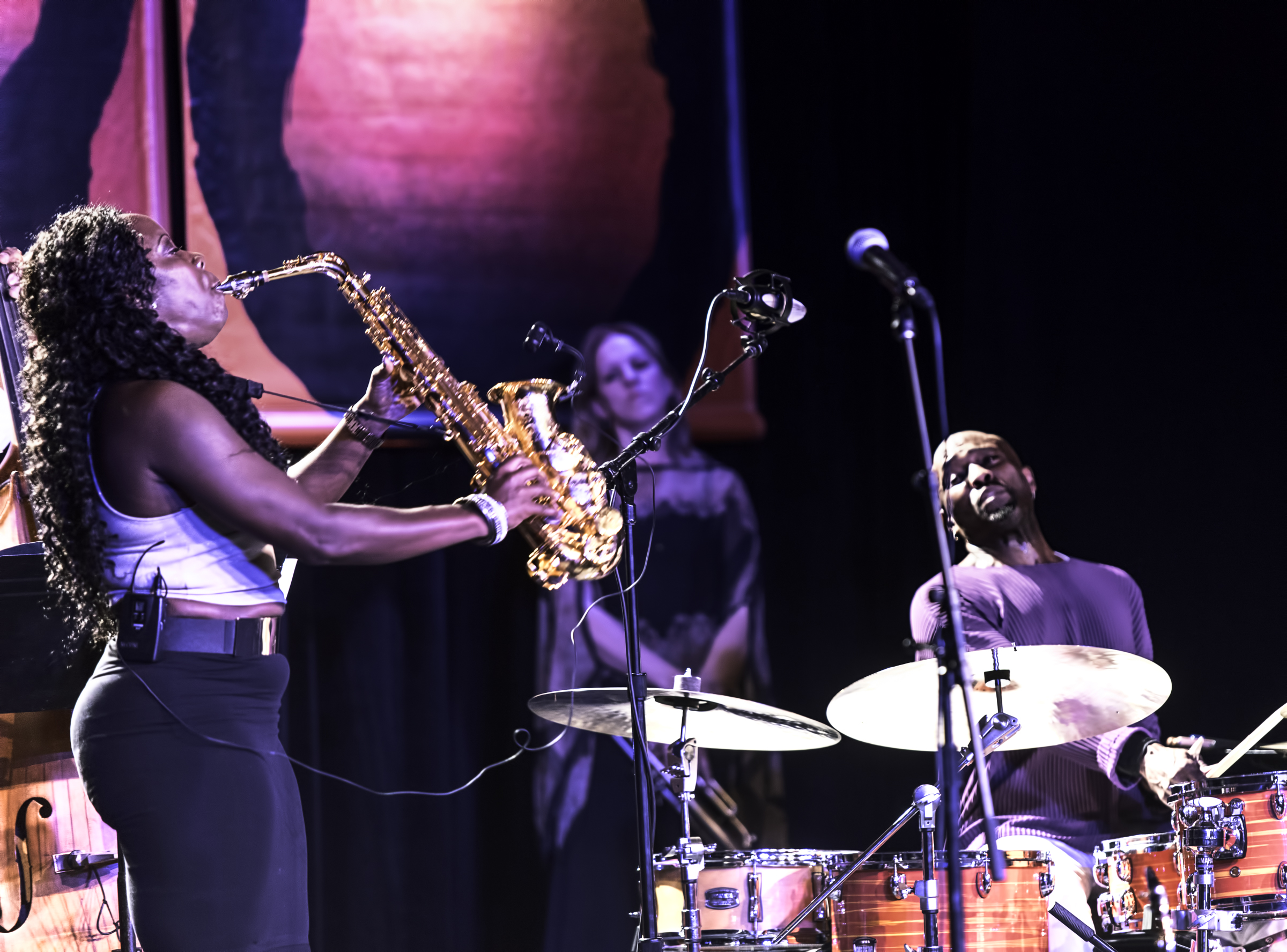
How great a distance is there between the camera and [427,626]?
440 centimetres

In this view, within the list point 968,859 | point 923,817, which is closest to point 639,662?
point 923,817

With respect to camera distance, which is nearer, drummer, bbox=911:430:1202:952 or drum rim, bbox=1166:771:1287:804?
drum rim, bbox=1166:771:1287:804

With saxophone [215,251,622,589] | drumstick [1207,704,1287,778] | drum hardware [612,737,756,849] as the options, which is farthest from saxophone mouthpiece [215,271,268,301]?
drumstick [1207,704,1287,778]

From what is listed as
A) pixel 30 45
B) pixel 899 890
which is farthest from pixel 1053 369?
pixel 30 45

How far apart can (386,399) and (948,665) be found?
4.76 ft

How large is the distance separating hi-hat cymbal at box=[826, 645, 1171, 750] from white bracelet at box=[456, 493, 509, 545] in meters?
1.30

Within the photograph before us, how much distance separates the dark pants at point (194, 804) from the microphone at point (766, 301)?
138cm

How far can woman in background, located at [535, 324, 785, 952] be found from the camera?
4.43 metres

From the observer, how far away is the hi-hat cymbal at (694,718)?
3.41m

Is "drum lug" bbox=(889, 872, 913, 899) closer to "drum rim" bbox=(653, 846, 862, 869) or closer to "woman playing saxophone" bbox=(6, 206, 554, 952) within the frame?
"drum rim" bbox=(653, 846, 862, 869)

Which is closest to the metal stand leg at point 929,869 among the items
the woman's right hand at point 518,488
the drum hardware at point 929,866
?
the drum hardware at point 929,866

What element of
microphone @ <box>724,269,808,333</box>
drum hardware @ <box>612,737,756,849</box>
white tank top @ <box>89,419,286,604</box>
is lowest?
drum hardware @ <box>612,737,756,849</box>

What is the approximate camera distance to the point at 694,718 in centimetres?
358

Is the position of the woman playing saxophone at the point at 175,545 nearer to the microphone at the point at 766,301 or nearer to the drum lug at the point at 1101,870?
the microphone at the point at 766,301
